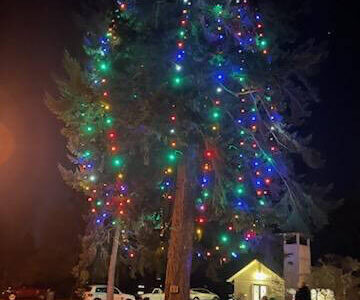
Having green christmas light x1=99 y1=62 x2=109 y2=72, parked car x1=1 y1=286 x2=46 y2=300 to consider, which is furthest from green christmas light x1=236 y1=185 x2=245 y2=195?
parked car x1=1 y1=286 x2=46 y2=300

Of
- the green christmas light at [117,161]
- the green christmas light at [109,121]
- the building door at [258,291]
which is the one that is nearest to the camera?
the green christmas light at [109,121]

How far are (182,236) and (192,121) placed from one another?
3.52 m

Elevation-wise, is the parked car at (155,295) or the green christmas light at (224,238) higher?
the green christmas light at (224,238)

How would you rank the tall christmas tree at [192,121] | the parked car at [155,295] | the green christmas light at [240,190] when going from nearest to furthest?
1. the tall christmas tree at [192,121]
2. the green christmas light at [240,190]
3. the parked car at [155,295]

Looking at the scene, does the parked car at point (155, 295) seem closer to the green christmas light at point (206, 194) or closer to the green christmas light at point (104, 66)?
the green christmas light at point (206, 194)

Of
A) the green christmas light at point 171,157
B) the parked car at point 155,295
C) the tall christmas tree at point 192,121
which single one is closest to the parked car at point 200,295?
the parked car at point 155,295

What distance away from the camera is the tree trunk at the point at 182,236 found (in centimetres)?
1568

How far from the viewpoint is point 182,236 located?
15961 millimetres

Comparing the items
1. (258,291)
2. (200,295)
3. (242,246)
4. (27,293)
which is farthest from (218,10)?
(27,293)

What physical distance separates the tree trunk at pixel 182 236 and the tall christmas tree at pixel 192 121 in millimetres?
32

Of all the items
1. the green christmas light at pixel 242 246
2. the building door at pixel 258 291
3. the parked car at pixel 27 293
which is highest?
the green christmas light at pixel 242 246

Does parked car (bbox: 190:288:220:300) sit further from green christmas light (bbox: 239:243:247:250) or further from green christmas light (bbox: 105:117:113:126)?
green christmas light (bbox: 105:117:113:126)

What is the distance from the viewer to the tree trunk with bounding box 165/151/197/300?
15.7 meters

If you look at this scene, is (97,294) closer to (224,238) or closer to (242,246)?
(224,238)
